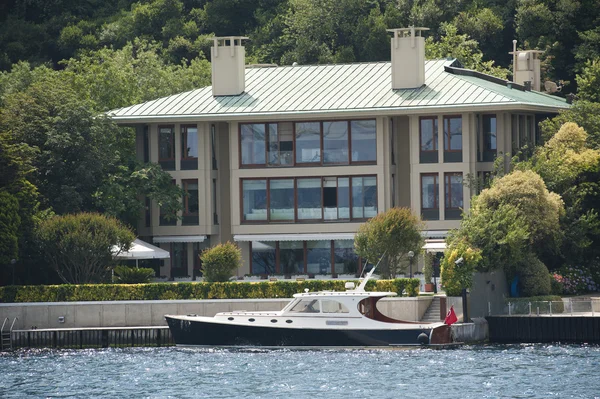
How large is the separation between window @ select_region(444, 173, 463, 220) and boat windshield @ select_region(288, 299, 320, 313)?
1440 centimetres

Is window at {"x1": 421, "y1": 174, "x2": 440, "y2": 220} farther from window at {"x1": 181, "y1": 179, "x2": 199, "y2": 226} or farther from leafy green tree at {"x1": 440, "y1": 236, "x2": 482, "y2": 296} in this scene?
window at {"x1": 181, "y1": 179, "x2": 199, "y2": 226}

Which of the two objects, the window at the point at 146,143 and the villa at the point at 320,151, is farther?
the window at the point at 146,143

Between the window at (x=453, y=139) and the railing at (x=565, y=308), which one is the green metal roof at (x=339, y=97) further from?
the railing at (x=565, y=308)

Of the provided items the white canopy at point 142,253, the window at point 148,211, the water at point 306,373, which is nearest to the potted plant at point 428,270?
the water at point 306,373

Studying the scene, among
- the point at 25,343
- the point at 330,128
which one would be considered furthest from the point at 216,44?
the point at 25,343

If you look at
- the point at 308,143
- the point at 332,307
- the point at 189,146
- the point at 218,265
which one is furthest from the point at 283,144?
the point at 332,307

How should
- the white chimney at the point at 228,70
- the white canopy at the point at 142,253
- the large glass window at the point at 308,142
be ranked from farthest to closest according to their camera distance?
the white chimney at the point at 228,70
the large glass window at the point at 308,142
the white canopy at the point at 142,253

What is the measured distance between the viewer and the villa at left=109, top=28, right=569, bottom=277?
75.2 m

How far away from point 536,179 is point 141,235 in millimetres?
20256

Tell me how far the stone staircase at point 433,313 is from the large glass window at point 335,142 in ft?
41.5

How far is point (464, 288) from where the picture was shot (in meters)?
64.2

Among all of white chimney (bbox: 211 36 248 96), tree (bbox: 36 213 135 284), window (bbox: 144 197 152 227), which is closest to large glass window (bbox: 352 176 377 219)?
white chimney (bbox: 211 36 248 96)

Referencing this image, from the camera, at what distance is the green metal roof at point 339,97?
74688 millimetres

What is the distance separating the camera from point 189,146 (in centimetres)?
7875
